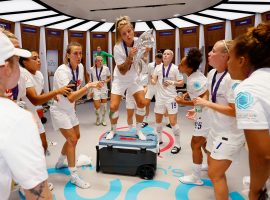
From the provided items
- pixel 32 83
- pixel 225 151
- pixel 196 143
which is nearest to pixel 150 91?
pixel 196 143

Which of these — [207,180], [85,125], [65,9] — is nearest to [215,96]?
[207,180]

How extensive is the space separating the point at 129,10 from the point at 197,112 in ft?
16.5

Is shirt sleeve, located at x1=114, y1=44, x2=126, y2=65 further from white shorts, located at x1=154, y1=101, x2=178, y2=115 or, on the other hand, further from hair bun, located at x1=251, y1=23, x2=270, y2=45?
hair bun, located at x1=251, y1=23, x2=270, y2=45

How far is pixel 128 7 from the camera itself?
6262 millimetres

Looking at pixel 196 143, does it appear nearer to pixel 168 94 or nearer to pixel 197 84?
pixel 197 84

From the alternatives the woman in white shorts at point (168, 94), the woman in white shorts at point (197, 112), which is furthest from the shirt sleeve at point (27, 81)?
the woman in white shorts at point (168, 94)

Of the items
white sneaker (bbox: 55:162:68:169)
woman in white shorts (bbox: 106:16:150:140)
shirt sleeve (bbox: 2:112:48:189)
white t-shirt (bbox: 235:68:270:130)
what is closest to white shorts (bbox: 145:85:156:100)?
woman in white shorts (bbox: 106:16:150:140)

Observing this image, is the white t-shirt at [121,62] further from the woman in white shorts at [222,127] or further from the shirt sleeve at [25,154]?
the shirt sleeve at [25,154]

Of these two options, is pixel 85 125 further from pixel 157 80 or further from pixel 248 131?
pixel 248 131

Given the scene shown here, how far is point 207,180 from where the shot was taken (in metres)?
2.90

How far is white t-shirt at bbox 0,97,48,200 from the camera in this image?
27.6 inches

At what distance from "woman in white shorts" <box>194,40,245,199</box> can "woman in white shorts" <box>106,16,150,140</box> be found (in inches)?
40.5

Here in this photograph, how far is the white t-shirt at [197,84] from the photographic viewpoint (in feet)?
8.90

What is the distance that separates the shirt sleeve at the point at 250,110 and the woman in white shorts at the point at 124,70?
1.76 m
